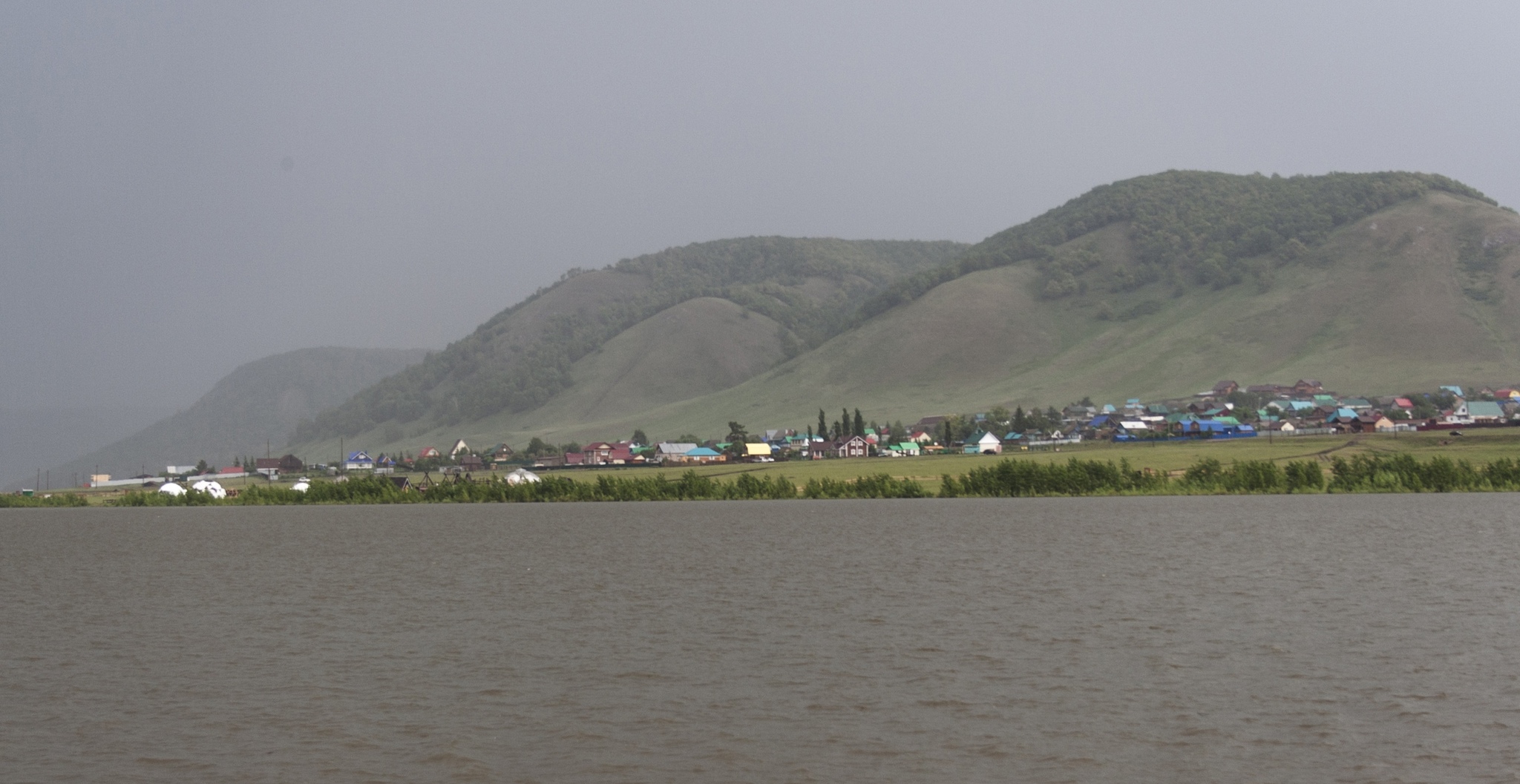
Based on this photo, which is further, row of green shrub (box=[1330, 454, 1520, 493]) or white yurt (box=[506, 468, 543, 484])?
white yurt (box=[506, 468, 543, 484])

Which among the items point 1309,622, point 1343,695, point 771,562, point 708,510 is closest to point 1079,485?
point 708,510

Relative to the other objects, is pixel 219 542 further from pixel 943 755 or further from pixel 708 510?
pixel 943 755

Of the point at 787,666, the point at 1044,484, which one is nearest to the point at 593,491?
the point at 1044,484

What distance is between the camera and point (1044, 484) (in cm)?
10488

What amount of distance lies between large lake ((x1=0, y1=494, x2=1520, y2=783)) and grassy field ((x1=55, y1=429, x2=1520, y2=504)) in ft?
218

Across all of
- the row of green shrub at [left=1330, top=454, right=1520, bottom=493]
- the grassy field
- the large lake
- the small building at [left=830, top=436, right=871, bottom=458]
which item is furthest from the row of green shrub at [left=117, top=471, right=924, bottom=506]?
the large lake

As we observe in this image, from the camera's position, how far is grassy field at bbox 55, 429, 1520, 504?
118500mm

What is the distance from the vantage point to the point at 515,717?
20531mm

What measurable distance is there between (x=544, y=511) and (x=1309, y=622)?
3387 inches

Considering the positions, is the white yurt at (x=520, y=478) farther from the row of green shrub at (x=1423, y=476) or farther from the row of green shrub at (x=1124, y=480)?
the row of green shrub at (x=1423, y=476)

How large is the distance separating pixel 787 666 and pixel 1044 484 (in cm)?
8311

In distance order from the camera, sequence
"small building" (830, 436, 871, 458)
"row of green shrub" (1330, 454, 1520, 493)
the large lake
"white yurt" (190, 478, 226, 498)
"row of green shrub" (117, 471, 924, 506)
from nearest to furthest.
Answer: the large lake → "row of green shrub" (1330, 454, 1520, 493) → "row of green shrub" (117, 471, 924, 506) → "white yurt" (190, 478, 226, 498) → "small building" (830, 436, 871, 458)

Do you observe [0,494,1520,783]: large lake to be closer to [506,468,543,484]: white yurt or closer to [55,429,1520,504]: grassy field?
[55,429,1520,504]: grassy field

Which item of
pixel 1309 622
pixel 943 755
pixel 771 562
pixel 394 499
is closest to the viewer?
pixel 943 755
